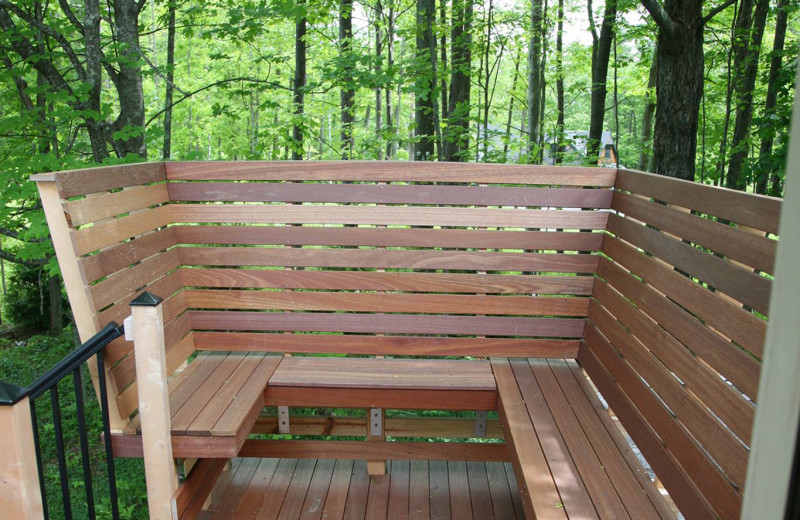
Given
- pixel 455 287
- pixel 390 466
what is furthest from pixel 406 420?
pixel 455 287

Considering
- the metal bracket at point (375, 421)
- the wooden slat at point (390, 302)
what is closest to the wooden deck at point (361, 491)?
the metal bracket at point (375, 421)

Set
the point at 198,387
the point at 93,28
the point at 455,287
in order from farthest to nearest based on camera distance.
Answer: the point at 93,28
the point at 455,287
the point at 198,387

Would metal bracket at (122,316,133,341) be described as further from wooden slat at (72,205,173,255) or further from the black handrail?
wooden slat at (72,205,173,255)

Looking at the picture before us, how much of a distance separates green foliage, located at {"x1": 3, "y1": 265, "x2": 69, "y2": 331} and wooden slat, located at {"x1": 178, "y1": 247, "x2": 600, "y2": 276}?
25.6 ft

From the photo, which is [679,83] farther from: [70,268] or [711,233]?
[70,268]

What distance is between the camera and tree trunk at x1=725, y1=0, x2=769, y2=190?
6.21 meters

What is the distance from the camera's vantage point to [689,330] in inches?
81.4

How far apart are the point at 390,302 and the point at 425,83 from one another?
2.96m

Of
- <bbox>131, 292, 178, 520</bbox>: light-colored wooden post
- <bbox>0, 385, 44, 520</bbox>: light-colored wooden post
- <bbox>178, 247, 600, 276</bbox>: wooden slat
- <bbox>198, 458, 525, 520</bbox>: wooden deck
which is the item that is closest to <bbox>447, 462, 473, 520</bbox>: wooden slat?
<bbox>198, 458, 525, 520</bbox>: wooden deck

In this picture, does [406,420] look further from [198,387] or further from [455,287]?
[198,387]

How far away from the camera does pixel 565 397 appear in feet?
9.46

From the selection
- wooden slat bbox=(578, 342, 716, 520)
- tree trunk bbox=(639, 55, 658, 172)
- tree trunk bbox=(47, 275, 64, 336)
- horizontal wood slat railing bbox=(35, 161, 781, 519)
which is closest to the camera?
wooden slat bbox=(578, 342, 716, 520)

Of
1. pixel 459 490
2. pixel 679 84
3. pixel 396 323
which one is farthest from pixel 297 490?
pixel 679 84

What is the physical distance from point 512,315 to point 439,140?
3229 mm
